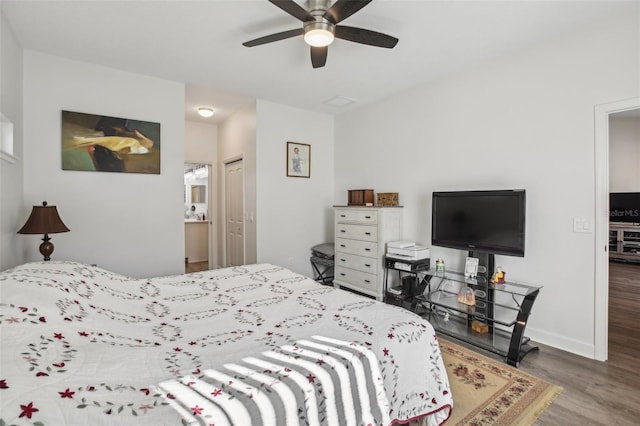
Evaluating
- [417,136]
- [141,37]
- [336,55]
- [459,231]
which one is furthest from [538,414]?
[141,37]

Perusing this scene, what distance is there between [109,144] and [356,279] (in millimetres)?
3345

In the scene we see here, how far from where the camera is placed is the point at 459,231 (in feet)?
10.3

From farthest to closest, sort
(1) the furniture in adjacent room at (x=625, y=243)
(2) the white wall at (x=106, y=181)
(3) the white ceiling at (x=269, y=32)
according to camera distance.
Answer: (1) the furniture in adjacent room at (x=625, y=243)
(2) the white wall at (x=106, y=181)
(3) the white ceiling at (x=269, y=32)

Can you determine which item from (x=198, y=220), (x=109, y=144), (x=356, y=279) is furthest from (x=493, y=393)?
(x=198, y=220)

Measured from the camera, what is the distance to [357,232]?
160 inches

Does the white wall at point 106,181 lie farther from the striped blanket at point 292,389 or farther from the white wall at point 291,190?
the striped blanket at point 292,389

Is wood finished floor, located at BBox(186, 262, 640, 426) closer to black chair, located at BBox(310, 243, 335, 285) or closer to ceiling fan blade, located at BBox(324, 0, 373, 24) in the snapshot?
black chair, located at BBox(310, 243, 335, 285)

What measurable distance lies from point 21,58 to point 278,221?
324cm

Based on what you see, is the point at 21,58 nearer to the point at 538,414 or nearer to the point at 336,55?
the point at 336,55

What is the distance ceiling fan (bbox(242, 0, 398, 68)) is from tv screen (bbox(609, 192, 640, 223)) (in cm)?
652

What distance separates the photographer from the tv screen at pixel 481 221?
8.82 feet

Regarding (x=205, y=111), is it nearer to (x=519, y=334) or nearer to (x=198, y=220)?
(x=198, y=220)

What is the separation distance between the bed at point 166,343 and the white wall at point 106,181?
1.65 m

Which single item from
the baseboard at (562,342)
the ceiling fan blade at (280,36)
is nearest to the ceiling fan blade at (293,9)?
the ceiling fan blade at (280,36)
